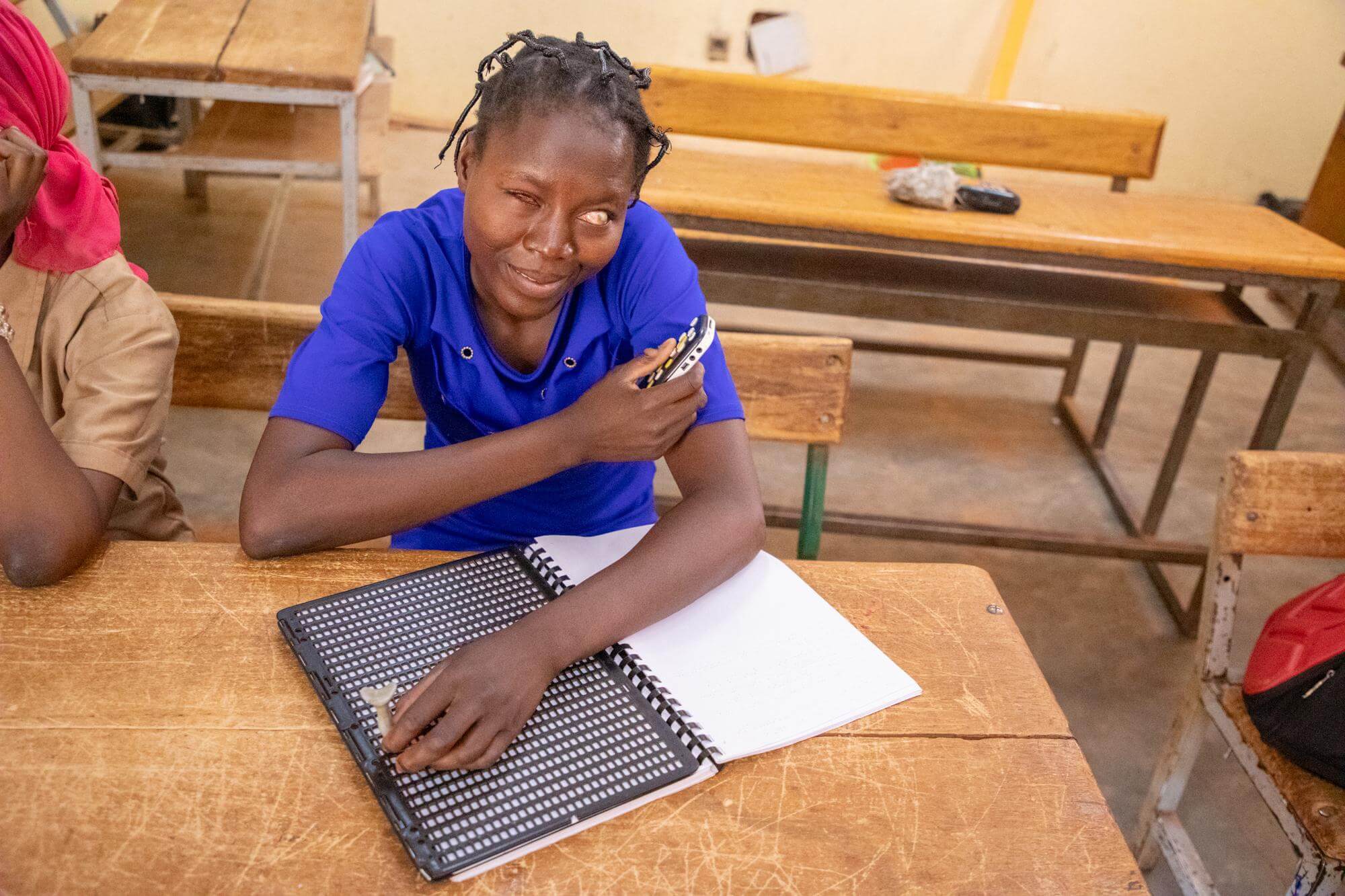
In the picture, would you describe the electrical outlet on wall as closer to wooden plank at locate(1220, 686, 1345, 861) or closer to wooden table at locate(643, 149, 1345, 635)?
wooden table at locate(643, 149, 1345, 635)

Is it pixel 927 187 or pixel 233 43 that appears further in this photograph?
pixel 233 43

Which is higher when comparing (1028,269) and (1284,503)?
(1284,503)

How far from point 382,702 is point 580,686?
21cm

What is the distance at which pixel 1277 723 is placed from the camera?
1.48 metres

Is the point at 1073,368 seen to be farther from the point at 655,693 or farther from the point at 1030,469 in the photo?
the point at 655,693

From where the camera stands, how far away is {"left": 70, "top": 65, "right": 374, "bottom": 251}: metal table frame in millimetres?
2598

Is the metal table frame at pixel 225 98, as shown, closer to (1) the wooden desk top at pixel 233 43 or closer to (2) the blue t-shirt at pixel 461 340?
(1) the wooden desk top at pixel 233 43

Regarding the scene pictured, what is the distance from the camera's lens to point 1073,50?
5734 mm

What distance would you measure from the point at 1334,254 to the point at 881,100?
124 cm

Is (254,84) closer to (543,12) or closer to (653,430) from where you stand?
(653,430)

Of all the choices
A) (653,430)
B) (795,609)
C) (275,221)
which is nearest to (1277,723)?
(795,609)

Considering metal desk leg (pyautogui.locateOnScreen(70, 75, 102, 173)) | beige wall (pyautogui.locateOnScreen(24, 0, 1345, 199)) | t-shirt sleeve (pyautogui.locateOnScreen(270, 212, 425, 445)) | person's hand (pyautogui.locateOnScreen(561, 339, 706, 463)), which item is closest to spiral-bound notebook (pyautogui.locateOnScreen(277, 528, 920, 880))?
A: person's hand (pyautogui.locateOnScreen(561, 339, 706, 463))

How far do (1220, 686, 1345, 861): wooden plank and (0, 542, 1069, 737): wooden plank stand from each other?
0.59 meters

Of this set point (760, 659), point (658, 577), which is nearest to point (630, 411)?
point (658, 577)
